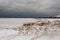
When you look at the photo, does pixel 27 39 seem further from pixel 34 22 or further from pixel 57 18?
pixel 57 18

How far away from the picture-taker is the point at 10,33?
12.4ft

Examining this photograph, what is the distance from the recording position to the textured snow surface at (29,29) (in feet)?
12.1

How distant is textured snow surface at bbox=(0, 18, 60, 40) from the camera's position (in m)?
3.70

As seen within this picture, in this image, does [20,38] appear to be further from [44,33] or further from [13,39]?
[44,33]

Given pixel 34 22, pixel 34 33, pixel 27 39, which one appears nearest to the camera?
pixel 27 39

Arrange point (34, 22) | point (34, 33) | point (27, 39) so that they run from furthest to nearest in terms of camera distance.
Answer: point (34, 22), point (34, 33), point (27, 39)

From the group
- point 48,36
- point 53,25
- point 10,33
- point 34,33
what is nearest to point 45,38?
point 48,36

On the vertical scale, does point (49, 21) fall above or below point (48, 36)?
above

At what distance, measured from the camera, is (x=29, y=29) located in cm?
400

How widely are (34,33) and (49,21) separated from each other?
693 mm

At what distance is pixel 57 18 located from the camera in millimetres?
4262

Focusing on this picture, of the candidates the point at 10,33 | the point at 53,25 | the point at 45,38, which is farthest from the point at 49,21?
the point at 10,33

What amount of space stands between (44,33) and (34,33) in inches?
11.8

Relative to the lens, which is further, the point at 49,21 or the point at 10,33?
the point at 49,21
